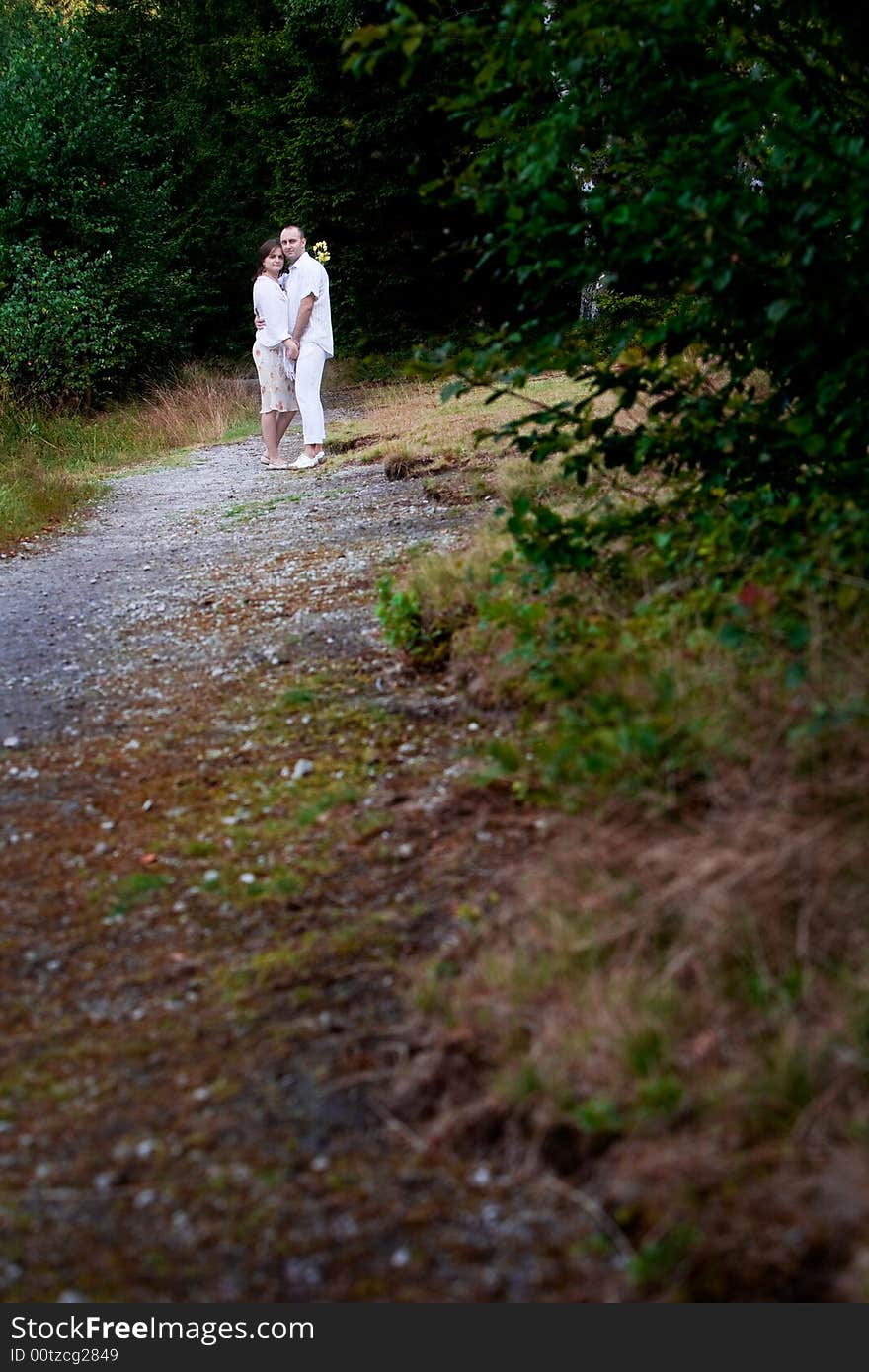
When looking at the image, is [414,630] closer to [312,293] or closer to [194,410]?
[312,293]

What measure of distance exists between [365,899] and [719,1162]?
4.35ft

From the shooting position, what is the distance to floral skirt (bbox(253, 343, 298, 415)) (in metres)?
11.6

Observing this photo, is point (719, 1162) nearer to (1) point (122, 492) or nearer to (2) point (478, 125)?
(2) point (478, 125)

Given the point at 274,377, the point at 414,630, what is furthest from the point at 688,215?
the point at 274,377

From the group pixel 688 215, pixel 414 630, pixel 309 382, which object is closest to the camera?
pixel 688 215

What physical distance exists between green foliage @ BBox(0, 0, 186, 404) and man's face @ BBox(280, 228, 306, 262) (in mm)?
6014

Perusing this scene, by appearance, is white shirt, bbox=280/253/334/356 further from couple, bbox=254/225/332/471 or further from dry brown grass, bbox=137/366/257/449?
dry brown grass, bbox=137/366/257/449

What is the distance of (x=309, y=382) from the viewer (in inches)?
441

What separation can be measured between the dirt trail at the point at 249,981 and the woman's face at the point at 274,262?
21.1 ft

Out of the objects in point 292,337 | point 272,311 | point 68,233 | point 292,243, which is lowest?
point 292,337

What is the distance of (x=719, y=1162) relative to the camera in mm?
1974

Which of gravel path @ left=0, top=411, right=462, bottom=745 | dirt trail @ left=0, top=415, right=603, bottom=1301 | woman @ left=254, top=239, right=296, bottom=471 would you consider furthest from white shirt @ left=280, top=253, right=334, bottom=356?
dirt trail @ left=0, top=415, right=603, bottom=1301

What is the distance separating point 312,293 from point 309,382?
2.46ft

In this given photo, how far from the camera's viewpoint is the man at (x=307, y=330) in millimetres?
10859
